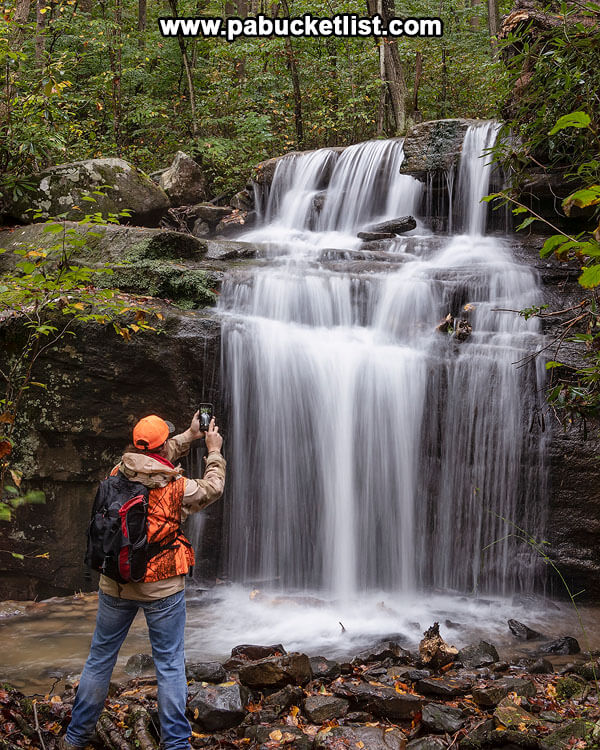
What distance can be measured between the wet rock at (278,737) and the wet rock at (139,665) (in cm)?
125

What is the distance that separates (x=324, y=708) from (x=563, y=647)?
7.51ft

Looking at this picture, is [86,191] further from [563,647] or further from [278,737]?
[563,647]

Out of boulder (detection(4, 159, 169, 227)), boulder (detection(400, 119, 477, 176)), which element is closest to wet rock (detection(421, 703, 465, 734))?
boulder (detection(4, 159, 169, 227))

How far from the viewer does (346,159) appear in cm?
1216

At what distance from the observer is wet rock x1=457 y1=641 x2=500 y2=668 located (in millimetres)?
4359

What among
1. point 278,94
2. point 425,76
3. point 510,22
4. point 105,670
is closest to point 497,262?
point 510,22

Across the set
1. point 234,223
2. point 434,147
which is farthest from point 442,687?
point 234,223

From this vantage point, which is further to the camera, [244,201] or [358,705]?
[244,201]

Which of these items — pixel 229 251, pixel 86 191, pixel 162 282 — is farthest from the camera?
pixel 229 251

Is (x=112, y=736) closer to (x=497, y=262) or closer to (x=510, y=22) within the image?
(x=497, y=262)

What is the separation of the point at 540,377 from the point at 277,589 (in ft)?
11.3

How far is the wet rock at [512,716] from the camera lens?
3.17 meters

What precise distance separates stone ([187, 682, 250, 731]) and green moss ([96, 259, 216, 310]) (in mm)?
4340

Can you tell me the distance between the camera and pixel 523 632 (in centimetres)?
508
